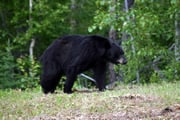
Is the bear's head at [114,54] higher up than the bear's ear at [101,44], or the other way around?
the bear's ear at [101,44]

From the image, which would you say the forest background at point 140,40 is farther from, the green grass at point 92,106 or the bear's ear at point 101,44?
the green grass at point 92,106

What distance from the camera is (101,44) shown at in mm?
10867

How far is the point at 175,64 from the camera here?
13.4 meters

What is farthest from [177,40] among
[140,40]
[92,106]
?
[92,106]

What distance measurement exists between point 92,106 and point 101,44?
3595mm

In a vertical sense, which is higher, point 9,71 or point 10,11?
point 10,11

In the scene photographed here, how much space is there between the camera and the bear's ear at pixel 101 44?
10.8 meters

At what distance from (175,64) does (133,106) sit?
6.22 meters

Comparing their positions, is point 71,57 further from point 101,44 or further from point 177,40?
point 177,40

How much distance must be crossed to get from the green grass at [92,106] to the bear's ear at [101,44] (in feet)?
6.41

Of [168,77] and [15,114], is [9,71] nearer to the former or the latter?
[168,77]

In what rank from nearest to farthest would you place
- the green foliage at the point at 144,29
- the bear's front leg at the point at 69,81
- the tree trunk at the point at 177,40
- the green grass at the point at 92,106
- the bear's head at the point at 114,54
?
the green grass at the point at 92,106
the bear's front leg at the point at 69,81
the bear's head at the point at 114,54
the green foliage at the point at 144,29
the tree trunk at the point at 177,40

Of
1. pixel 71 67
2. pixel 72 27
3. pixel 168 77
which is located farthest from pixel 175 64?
pixel 72 27

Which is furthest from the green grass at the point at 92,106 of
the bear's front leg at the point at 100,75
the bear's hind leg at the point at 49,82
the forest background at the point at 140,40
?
Answer: the forest background at the point at 140,40
